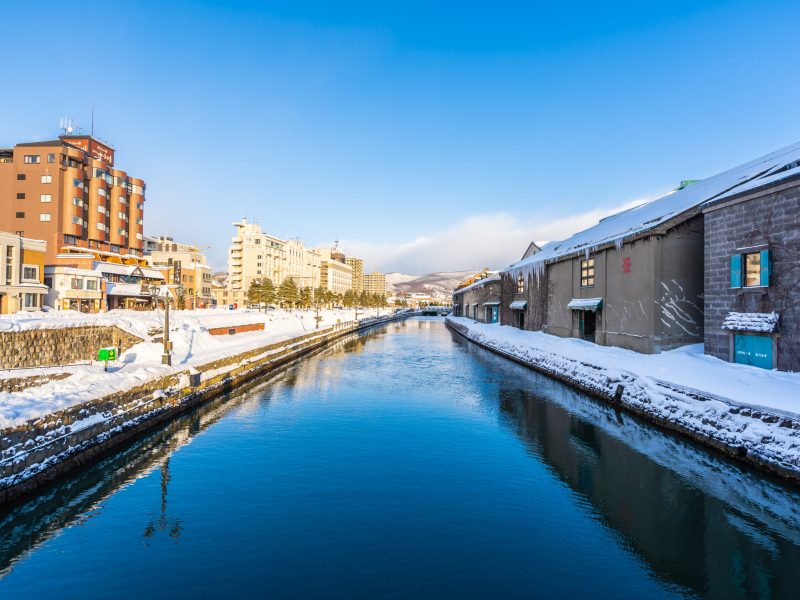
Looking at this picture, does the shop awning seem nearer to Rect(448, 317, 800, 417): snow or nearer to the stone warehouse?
the stone warehouse

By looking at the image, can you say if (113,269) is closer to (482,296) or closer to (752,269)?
(482,296)

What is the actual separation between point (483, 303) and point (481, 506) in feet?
202

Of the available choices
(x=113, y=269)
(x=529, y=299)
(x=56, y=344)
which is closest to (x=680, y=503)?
(x=56, y=344)

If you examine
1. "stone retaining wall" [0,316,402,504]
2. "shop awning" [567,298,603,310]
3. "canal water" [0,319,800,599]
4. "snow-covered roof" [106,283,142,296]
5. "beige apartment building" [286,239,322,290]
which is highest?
"beige apartment building" [286,239,322,290]

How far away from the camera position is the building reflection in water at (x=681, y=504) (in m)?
8.58

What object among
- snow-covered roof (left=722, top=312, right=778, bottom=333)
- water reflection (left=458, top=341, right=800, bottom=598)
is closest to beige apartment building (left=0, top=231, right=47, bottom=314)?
water reflection (left=458, top=341, right=800, bottom=598)

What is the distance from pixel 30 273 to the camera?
4262 centimetres

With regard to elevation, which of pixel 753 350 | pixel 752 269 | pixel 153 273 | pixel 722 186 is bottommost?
pixel 753 350

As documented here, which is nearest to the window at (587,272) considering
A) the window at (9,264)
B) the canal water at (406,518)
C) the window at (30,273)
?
the canal water at (406,518)

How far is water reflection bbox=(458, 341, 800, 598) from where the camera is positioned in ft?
28.2

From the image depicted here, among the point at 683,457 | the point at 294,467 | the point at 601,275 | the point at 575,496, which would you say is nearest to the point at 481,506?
the point at 575,496

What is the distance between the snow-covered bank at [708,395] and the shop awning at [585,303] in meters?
3.91

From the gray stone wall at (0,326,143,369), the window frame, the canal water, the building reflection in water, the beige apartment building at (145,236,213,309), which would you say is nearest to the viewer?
the canal water

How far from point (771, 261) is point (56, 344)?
36.2 metres
